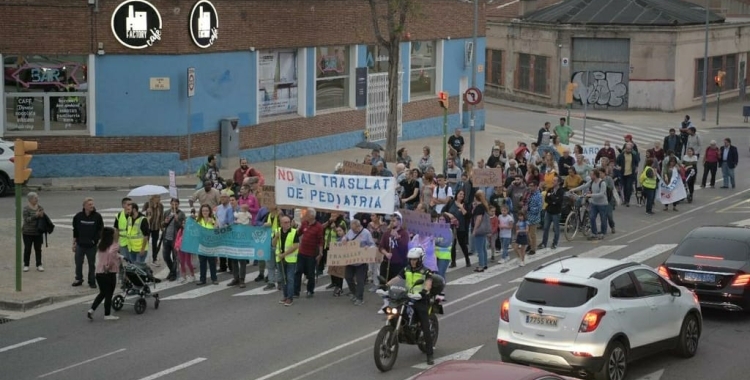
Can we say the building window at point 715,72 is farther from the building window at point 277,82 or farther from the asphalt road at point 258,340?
the asphalt road at point 258,340

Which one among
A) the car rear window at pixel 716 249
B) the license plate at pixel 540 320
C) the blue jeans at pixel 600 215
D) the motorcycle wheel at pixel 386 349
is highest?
the car rear window at pixel 716 249

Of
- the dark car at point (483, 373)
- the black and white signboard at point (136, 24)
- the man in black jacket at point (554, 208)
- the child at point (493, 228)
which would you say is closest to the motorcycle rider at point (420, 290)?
the dark car at point (483, 373)

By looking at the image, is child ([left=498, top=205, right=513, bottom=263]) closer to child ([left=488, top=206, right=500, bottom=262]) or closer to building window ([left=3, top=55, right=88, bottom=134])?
child ([left=488, top=206, right=500, bottom=262])

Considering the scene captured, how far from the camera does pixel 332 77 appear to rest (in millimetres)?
43625

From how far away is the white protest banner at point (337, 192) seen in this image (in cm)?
2242

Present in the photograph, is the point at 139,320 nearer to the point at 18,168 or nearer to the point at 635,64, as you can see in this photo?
the point at 18,168

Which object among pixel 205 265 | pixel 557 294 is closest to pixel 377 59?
pixel 205 265

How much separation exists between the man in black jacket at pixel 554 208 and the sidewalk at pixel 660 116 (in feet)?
100

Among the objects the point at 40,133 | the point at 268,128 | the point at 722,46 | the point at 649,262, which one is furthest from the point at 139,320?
the point at 722,46

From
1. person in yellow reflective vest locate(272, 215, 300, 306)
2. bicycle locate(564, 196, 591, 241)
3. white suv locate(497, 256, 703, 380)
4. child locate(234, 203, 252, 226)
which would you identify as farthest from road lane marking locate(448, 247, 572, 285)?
white suv locate(497, 256, 703, 380)

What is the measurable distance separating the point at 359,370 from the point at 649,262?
400 inches

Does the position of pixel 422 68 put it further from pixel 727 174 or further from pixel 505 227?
pixel 505 227

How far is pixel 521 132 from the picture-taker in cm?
5244

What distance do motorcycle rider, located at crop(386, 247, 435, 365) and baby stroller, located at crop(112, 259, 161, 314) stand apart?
4.93m
